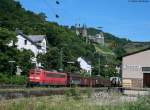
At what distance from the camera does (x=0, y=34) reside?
8375cm

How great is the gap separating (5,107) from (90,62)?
494 feet

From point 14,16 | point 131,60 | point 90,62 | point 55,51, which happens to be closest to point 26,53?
point 55,51

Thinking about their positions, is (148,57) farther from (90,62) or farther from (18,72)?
(90,62)

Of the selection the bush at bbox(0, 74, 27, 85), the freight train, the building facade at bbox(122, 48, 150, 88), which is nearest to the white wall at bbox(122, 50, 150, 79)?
the building facade at bbox(122, 48, 150, 88)

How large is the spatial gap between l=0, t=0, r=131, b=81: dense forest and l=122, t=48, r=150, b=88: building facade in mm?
39137

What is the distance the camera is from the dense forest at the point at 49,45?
86.4 meters

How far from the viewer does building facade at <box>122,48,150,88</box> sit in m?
44.9

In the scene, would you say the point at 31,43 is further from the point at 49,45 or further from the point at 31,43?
the point at 49,45

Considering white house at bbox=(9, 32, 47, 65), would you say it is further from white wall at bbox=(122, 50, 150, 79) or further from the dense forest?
white wall at bbox=(122, 50, 150, 79)

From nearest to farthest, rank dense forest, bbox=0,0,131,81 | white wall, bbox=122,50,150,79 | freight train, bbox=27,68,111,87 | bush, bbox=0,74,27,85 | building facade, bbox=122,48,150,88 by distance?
1. building facade, bbox=122,48,150,88
2. white wall, bbox=122,50,150,79
3. freight train, bbox=27,68,111,87
4. bush, bbox=0,74,27,85
5. dense forest, bbox=0,0,131,81

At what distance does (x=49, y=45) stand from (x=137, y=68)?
320ft

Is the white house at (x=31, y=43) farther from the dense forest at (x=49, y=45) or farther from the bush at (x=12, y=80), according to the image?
the bush at (x=12, y=80)

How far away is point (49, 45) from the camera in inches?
5591

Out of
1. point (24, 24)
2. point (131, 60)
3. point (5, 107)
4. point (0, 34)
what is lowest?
point (5, 107)
